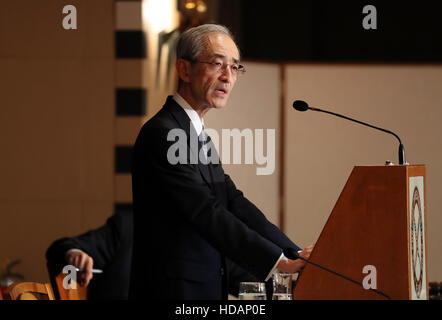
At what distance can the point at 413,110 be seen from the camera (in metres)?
4.68

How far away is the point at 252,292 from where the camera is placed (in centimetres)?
182

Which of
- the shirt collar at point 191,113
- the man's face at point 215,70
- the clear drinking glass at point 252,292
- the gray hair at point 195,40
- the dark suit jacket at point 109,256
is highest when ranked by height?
the gray hair at point 195,40

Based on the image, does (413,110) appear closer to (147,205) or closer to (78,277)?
(78,277)

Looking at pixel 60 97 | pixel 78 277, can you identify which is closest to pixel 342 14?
pixel 60 97

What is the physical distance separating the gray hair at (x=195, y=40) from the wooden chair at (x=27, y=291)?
2.94ft

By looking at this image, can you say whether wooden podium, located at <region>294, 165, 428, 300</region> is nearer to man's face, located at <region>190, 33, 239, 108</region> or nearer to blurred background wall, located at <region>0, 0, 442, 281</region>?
man's face, located at <region>190, 33, 239, 108</region>

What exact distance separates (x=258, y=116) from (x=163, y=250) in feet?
8.99

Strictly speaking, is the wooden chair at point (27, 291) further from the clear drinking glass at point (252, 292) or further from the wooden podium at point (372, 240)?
the wooden podium at point (372, 240)

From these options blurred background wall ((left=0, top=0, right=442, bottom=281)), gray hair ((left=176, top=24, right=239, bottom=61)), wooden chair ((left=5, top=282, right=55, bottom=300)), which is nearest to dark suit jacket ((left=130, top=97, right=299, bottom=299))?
gray hair ((left=176, top=24, right=239, bottom=61))

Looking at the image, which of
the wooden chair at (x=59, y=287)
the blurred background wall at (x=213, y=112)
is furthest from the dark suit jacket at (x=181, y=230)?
the blurred background wall at (x=213, y=112)

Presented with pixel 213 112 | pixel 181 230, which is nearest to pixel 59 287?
pixel 181 230

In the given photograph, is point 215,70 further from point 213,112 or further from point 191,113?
point 213,112

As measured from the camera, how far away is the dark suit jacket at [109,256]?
3457 millimetres

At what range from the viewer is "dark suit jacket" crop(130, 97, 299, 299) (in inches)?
71.8
